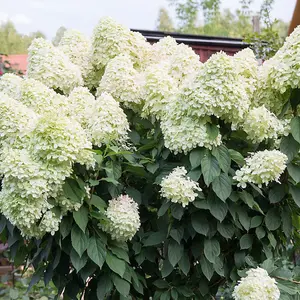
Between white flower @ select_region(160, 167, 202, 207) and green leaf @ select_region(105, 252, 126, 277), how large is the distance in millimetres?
278

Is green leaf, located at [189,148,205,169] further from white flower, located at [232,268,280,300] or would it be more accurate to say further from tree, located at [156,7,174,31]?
tree, located at [156,7,174,31]

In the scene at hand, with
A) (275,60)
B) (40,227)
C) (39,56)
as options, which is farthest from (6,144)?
(275,60)

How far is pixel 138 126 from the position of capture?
195cm

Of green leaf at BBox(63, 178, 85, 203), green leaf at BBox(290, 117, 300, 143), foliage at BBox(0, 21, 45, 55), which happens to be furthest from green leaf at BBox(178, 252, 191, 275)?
foliage at BBox(0, 21, 45, 55)

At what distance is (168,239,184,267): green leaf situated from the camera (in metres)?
1.63

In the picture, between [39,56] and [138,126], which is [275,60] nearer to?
[138,126]

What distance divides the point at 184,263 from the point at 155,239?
0.43ft

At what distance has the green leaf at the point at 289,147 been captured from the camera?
1584 millimetres

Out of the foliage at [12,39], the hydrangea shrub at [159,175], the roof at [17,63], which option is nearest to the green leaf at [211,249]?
the hydrangea shrub at [159,175]

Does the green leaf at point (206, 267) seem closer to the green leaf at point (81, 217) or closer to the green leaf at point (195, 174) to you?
the green leaf at point (195, 174)

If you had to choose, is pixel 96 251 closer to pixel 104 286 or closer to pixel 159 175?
pixel 104 286

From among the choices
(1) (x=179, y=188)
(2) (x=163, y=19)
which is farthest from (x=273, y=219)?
(2) (x=163, y=19)

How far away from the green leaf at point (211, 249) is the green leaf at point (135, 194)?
0.29 m

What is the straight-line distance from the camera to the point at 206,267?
1658mm
